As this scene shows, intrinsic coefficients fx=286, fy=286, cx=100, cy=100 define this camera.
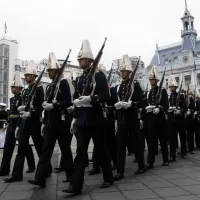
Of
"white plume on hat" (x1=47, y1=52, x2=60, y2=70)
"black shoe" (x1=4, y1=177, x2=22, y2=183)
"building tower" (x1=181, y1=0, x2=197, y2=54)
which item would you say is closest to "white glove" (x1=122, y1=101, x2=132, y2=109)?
"white plume on hat" (x1=47, y1=52, x2=60, y2=70)

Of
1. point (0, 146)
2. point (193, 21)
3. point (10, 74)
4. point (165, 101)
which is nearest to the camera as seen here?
point (165, 101)

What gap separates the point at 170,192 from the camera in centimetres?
426

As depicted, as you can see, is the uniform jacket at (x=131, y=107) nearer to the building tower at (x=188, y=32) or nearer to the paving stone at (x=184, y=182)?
the paving stone at (x=184, y=182)

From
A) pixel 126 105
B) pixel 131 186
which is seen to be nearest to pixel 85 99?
pixel 126 105

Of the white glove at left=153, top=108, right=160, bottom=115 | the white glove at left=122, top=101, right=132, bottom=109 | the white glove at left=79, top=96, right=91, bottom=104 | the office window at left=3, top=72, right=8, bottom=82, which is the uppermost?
the office window at left=3, top=72, right=8, bottom=82

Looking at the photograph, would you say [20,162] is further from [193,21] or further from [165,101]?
[193,21]

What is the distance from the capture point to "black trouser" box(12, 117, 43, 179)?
550cm

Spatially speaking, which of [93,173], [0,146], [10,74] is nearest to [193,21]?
[10,74]

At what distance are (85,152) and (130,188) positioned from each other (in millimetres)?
949

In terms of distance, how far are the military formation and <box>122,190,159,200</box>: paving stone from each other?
0.51 m

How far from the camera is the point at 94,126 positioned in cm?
466

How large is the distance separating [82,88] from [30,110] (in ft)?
4.78

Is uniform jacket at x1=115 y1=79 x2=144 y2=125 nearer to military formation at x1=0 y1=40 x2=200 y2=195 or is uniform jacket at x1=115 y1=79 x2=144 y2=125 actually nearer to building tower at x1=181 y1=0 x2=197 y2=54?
military formation at x1=0 y1=40 x2=200 y2=195

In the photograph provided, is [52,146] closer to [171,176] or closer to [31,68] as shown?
[31,68]
